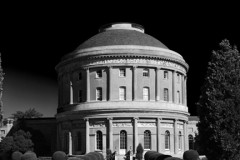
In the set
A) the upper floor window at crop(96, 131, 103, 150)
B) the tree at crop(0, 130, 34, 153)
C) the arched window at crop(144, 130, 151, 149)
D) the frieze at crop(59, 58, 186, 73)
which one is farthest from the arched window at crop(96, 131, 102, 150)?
the tree at crop(0, 130, 34, 153)

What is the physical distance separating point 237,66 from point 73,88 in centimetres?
3140

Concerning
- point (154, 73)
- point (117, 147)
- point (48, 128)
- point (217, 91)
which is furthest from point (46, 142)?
point (217, 91)

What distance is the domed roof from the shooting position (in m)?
54.4

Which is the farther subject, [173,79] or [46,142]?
[46,142]

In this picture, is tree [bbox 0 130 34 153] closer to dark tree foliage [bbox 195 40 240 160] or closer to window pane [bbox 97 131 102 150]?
window pane [bbox 97 131 102 150]

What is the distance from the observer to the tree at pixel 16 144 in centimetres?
5569

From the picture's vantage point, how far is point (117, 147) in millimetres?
50625

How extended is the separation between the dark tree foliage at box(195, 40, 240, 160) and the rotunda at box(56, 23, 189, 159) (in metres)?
23.8

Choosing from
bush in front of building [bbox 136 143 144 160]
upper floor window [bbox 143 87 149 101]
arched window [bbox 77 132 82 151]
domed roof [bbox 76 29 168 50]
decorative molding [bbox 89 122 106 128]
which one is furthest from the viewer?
domed roof [bbox 76 29 168 50]

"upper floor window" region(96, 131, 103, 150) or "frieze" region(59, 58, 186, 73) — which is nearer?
"upper floor window" region(96, 131, 103, 150)

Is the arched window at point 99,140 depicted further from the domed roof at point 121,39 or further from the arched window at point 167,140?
the domed roof at point 121,39

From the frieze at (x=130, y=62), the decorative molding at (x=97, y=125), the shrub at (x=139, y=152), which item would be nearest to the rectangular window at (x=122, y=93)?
the frieze at (x=130, y=62)

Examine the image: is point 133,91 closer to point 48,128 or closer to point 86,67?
point 86,67

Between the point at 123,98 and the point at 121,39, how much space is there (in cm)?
Answer: 794
